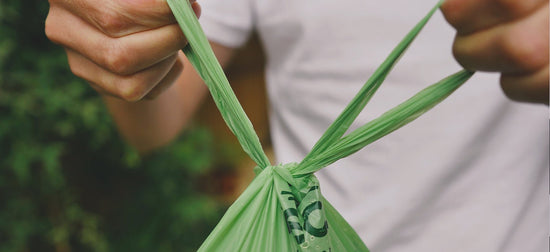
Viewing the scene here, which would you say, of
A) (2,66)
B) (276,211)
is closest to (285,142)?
(276,211)

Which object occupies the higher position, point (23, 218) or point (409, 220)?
point (23, 218)

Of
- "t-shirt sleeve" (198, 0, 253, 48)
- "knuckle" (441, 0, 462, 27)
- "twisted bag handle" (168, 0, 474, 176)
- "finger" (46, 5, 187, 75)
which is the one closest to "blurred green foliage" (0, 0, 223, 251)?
"t-shirt sleeve" (198, 0, 253, 48)

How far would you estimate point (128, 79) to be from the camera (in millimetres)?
550

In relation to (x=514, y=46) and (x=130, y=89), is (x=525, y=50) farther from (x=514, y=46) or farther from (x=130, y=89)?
(x=130, y=89)

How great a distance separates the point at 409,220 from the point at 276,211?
0.33 metres

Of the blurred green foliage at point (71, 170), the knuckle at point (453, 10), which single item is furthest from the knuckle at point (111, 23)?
the blurred green foliage at point (71, 170)

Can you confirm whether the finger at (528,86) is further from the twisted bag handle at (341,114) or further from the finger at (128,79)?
the finger at (128,79)

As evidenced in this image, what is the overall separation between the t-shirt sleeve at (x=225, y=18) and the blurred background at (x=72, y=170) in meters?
0.68

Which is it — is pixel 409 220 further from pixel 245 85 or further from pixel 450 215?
pixel 245 85

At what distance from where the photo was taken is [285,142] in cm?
87

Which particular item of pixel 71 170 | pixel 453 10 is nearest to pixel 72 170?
pixel 71 170

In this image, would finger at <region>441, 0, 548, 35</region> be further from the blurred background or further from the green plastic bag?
the blurred background

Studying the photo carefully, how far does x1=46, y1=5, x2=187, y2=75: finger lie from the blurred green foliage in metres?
0.81

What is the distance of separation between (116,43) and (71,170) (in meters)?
1.24
